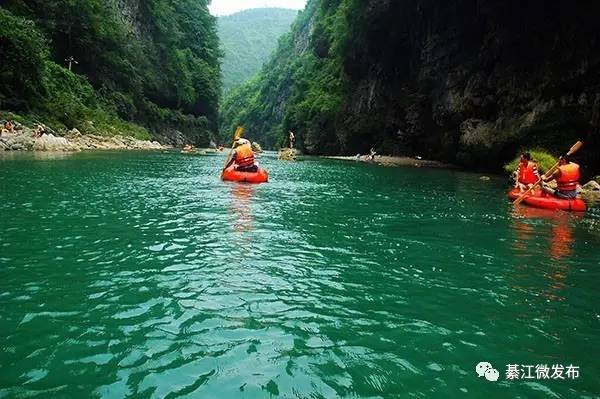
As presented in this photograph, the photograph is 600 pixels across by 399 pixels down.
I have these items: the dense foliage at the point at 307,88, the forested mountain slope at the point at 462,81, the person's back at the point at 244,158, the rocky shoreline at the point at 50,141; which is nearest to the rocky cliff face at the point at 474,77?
the forested mountain slope at the point at 462,81

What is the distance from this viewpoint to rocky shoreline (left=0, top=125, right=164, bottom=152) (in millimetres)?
29672

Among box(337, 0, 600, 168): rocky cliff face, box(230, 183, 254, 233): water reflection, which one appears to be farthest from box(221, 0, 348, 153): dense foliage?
box(230, 183, 254, 233): water reflection

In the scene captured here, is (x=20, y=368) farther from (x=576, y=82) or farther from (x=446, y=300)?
(x=576, y=82)

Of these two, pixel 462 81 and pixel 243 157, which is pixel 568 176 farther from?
pixel 462 81

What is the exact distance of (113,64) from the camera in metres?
56.2

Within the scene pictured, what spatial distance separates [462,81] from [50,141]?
29.0 meters

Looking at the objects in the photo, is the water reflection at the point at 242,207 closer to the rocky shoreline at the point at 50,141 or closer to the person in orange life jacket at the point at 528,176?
the person in orange life jacket at the point at 528,176

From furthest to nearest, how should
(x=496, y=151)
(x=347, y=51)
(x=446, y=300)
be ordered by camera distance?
(x=347, y=51), (x=496, y=151), (x=446, y=300)

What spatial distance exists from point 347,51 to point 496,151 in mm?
23804

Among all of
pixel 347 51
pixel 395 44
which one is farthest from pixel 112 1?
pixel 395 44

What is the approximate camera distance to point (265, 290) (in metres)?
6.69

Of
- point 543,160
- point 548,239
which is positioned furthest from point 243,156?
point 543,160

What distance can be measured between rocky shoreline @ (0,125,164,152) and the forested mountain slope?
82.4 ft

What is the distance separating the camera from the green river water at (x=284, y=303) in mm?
4395
